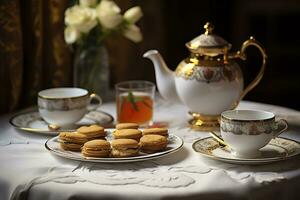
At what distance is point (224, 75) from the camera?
157cm

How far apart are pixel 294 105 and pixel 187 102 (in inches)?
70.9

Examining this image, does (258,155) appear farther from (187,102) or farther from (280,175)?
(187,102)

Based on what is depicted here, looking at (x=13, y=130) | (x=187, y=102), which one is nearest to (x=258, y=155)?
(x=187, y=102)

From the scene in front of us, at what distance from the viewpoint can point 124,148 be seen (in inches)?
51.2

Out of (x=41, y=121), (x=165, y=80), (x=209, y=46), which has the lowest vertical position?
(x=41, y=121)

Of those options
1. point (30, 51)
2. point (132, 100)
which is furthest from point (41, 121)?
point (30, 51)

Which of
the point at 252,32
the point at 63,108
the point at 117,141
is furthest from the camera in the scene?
the point at 252,32

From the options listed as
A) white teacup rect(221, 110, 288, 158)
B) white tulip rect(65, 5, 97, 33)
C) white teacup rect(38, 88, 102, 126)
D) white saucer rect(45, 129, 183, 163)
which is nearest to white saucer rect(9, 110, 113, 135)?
white teacup rect(38, 88, 102, 126)

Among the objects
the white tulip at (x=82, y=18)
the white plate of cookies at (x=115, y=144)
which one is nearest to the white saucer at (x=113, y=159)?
the white plate of cookies at (x=115, y=144)

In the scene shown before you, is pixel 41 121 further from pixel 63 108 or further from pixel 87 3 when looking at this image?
pixel 87 3

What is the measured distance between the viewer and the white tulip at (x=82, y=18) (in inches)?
70.1

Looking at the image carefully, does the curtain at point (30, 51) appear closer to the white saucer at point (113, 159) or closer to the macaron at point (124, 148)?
the white saucer at point (113, 159)

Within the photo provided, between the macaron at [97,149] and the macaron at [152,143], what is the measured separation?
81 mm

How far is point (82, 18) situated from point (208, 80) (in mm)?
439
